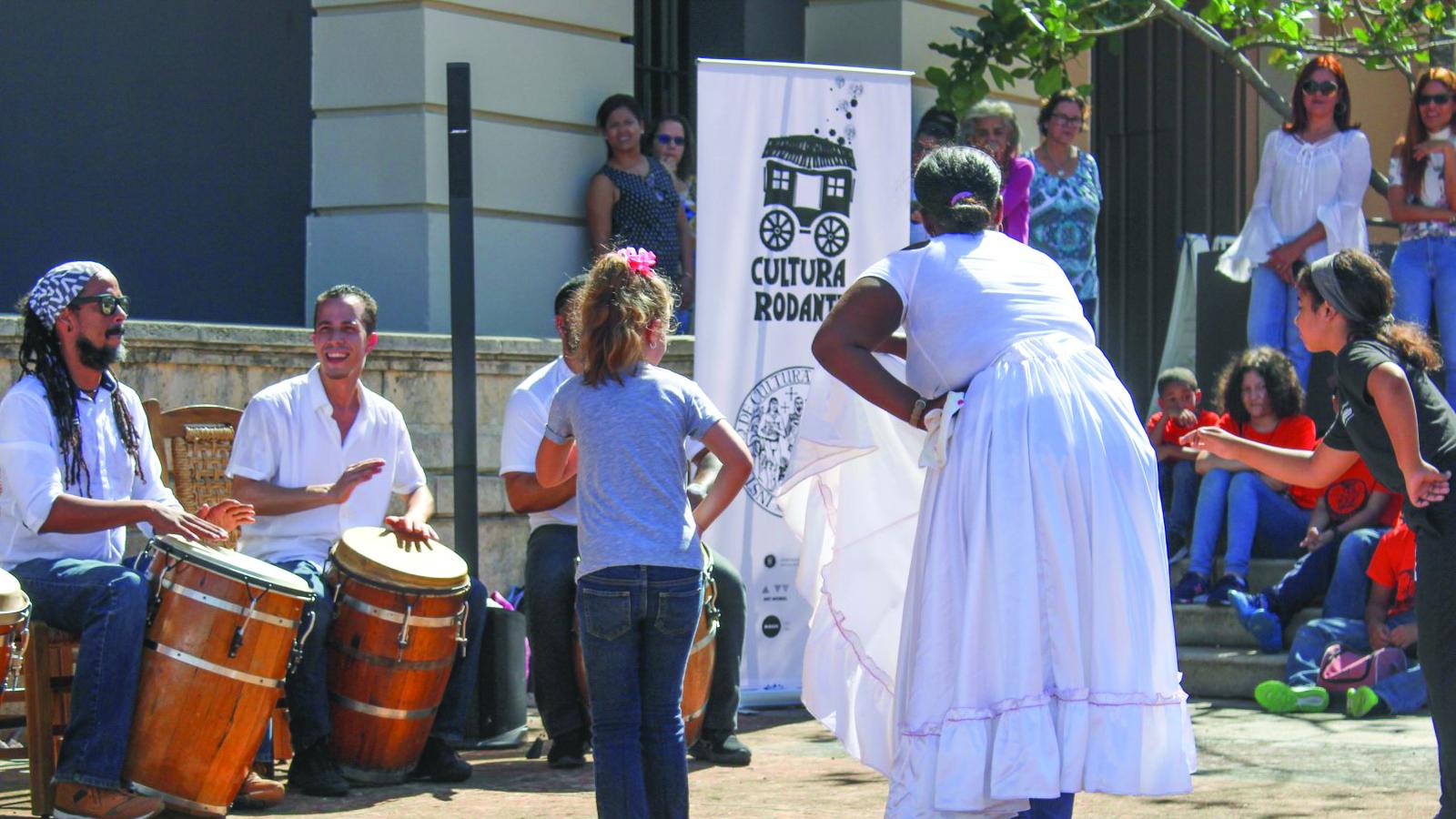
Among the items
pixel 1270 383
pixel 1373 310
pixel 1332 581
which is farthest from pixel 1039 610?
pixel 1270 383

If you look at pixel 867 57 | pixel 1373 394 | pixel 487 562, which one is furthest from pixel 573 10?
pixel 1373 394

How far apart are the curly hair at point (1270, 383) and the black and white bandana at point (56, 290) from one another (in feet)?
17.6

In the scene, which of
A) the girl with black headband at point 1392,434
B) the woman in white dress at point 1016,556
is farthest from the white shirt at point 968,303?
the girl with black headband at point 1392,434

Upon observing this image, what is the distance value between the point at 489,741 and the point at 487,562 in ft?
6.88

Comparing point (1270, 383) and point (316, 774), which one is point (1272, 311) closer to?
point (1270, 383)

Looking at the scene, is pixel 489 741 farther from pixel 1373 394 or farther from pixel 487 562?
pixel 1373 394

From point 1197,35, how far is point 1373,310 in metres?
5.72

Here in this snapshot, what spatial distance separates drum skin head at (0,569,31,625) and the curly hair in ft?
19.1

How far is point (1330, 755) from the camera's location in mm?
7371

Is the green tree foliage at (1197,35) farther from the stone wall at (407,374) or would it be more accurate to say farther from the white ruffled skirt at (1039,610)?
the white ruffled skirt at (1039,610)

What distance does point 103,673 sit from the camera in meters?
5.88

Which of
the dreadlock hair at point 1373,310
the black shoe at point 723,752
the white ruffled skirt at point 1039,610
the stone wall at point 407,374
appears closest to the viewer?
the white ruffled skirt at point 1039,610

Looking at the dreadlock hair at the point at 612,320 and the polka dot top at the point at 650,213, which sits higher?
the polka dot top at the point at 650,213

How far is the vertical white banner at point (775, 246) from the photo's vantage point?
859 centimetres
